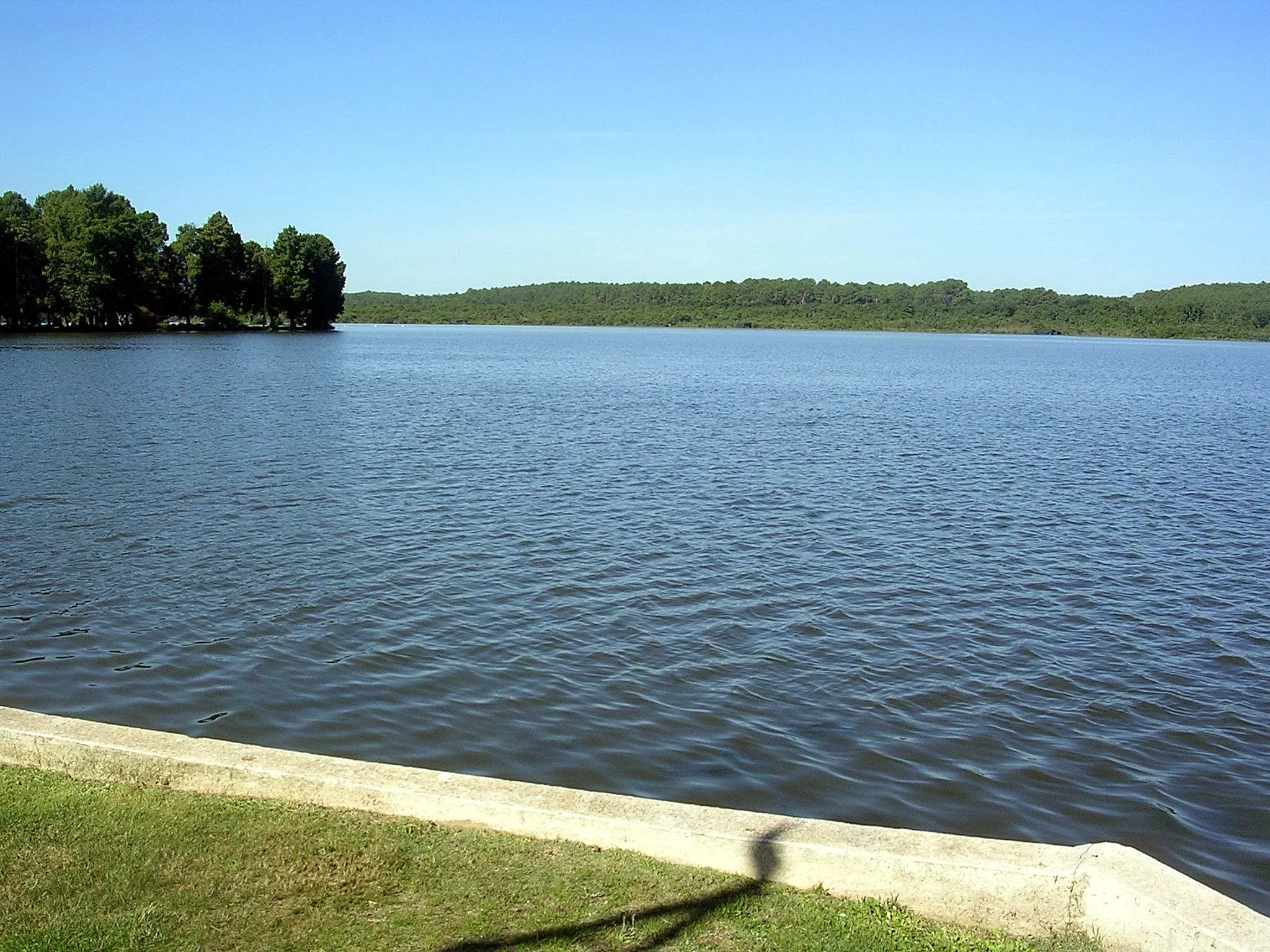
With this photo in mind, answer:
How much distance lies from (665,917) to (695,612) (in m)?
8.27

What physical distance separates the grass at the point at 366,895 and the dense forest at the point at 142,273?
98462 millimetres

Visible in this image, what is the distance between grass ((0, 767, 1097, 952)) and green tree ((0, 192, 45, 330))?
3926 inches

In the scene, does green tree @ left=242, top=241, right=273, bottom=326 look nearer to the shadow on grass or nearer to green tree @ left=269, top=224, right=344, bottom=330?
green tree @ left=269, top=224, right=344, bottom=330

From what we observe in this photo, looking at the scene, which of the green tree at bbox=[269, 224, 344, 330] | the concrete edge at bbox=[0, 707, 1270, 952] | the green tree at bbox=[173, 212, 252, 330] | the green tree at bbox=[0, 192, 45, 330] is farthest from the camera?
the green tree at bbox=[269, 224, 344, 330]

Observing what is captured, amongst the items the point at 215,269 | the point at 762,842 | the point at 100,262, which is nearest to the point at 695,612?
the point at 762,842

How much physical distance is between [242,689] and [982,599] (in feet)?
30.6

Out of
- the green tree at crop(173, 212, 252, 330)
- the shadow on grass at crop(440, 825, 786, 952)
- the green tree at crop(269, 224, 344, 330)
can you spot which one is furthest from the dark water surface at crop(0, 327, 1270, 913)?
the green tree at crop(269, 224, 344, 330)

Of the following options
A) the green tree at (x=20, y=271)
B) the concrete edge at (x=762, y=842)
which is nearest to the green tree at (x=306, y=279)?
the green tree at (x=20, y=271)

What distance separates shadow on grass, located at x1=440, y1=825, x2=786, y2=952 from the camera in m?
4.82

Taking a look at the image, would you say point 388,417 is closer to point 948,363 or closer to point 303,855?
point 303,855

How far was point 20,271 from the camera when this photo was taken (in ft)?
302

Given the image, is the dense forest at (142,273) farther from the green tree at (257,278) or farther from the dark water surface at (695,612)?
the dark water surface at (695,612)

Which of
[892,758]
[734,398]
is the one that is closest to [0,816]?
[892,758]

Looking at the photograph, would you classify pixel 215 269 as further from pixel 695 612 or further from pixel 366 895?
pixel 366 895
